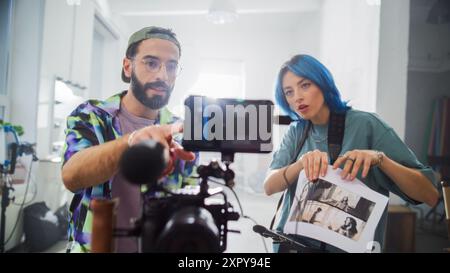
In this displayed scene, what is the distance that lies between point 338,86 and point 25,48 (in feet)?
3.87

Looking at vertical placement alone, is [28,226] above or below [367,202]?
below

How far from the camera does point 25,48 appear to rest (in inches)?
43.1

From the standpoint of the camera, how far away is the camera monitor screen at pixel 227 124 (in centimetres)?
62

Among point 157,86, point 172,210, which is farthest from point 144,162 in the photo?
point 157,86

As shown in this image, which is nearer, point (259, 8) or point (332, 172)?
point (332, 172)

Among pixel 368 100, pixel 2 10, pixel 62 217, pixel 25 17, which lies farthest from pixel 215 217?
pixel 62 217

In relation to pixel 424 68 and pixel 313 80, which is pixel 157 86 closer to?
pixel 313 80

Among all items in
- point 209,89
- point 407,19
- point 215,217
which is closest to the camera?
point 215,217

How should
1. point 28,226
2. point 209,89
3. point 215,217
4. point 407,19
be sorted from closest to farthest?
1. point 215,217
2. point 209,89
3. point 407,19
4. point 28,226

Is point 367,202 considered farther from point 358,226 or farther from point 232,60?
point 232,60

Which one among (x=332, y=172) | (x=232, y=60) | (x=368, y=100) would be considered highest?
(x=232, y=60)

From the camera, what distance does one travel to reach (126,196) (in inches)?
25.8

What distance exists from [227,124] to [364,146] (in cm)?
37

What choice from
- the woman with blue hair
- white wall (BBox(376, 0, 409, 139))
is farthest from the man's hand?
white wall (BBox(376, 0, 409, 139))
